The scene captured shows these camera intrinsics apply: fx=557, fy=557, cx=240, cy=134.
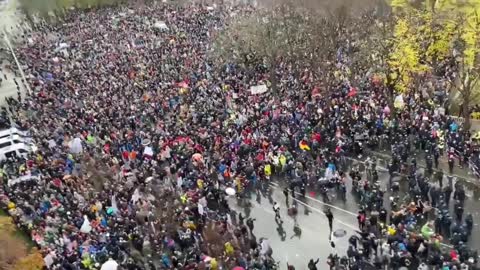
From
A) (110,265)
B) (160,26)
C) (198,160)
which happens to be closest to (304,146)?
(198,160)

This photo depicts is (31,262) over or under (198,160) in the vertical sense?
under

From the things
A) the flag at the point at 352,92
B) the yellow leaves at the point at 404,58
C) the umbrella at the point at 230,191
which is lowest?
the umbrella at the point at 230,191

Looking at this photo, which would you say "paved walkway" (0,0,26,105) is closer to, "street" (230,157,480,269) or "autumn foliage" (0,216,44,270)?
"autumn foliage" (0,216,44,270)

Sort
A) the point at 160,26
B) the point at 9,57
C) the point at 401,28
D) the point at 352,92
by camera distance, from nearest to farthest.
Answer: the point at 401,28, the point at 352,92, the point at 160,26, the point at 9,57

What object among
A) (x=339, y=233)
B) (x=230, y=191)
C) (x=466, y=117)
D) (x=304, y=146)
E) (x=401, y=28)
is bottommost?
(x=339, y=233)

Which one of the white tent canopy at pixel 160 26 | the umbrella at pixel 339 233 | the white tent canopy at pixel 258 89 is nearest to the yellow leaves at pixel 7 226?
the umbrella at pixel 339 233

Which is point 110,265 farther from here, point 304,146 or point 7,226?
point 304,146

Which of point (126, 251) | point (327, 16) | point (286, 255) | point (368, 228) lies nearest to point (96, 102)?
point (327, 16)

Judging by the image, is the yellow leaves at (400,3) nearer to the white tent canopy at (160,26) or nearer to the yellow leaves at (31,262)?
the yellow leaves at (31,262)

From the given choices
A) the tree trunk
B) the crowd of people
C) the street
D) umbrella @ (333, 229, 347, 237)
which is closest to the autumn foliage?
the crowd of people
